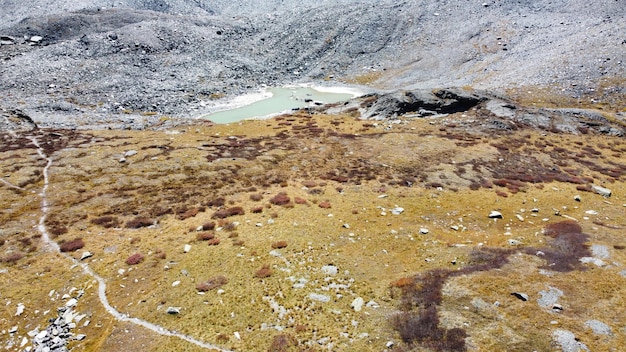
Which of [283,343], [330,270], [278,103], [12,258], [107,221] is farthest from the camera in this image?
[278,103]

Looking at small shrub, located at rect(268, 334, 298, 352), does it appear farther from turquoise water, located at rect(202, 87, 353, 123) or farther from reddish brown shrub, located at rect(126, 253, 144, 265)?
turquoise water, located at rect(202, 87, 353, 123)

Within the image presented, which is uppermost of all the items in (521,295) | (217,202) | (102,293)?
(217,202)

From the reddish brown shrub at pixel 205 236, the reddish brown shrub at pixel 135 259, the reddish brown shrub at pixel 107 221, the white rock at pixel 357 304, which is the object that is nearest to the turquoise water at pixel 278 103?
the reddish brown shrub at pixel 107 221

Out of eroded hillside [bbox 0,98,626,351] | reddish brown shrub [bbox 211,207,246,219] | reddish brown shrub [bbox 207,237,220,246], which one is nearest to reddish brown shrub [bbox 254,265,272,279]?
eroded hillside [bbox 0,98,626,351]

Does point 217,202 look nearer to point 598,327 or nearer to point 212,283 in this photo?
point 212,283

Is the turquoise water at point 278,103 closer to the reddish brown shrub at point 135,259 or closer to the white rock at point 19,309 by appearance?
the reddish brown shrub at point 135,259

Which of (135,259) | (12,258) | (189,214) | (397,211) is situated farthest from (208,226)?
(397,211)

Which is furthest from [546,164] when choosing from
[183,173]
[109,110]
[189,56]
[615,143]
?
[189,56]
